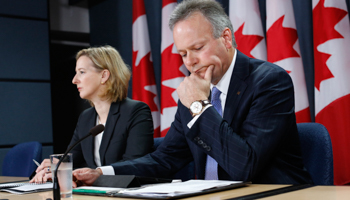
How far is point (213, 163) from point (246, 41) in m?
1.31

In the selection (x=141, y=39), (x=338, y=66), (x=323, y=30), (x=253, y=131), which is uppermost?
(x=141, y=39)

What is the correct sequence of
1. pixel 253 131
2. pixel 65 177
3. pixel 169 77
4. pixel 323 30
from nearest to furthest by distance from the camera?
pixel 65 177 → pixel 253 131 → pixel 323 30 → pixel 169 77

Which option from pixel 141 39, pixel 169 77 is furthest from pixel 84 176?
pixel 141 39

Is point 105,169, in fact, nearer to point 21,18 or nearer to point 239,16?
point 239,16

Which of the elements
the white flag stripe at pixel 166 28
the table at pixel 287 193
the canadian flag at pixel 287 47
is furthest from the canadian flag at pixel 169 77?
the table at pixel 287 193

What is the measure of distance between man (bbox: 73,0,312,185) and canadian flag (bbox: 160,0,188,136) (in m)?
1.47

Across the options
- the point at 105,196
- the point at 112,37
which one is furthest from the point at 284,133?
the point at 112,37

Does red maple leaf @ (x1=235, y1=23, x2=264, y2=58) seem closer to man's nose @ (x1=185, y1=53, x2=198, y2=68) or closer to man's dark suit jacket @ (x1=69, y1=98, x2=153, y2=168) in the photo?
man's dark suit jacket @ (x1=69, y1=98, x2=153, y2=168)

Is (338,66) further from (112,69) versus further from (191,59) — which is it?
(112,69)

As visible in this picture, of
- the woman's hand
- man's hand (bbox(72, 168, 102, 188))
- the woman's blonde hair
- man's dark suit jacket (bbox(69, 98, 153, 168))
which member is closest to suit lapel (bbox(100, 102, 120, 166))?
man's dark suit jacket (bbox(69, 98, 153, 168))

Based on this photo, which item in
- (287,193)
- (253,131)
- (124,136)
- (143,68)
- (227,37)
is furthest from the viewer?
(143,68)

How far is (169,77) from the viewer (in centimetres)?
329

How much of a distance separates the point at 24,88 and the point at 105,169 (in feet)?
10.3

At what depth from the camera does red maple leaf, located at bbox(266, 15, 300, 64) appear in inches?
96.7
